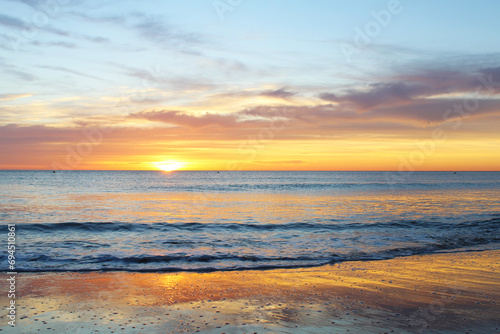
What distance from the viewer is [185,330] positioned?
661cm

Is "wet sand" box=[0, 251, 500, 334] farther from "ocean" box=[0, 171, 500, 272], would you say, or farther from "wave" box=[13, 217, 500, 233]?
"wave" box=[13, 217, 500, 233]

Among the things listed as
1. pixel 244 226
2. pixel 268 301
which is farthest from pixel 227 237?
pixel 268 301

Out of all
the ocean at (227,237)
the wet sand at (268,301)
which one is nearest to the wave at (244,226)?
the ocean at (227,237)

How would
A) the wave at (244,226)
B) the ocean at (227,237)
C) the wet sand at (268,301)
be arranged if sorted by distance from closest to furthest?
the wet sand at (268,301) → the ocean at (227,237) → the wave at (244,226)

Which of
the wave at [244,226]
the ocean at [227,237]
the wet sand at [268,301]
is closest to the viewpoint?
the wet sand at [268,301]

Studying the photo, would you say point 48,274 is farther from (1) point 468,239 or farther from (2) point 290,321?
(1) point 468,239

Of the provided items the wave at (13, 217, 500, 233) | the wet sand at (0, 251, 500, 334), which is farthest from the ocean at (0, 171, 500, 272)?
the wet sand at (0, 251, 500, 334)

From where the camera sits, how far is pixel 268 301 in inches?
331

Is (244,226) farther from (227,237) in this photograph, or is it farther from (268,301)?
(268,301)

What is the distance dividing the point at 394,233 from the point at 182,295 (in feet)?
52.6

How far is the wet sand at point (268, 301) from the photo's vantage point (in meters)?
6.82

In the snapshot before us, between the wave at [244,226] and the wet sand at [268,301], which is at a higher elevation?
the wet sand at [268,301]

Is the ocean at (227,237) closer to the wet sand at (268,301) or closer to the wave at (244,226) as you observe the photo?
the wave at (244,226)

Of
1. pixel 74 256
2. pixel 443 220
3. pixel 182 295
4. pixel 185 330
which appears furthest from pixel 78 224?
pixel 443 220
